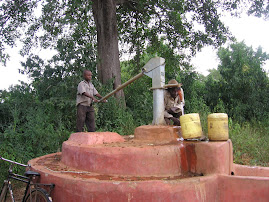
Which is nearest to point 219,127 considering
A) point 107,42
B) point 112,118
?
point 112,118

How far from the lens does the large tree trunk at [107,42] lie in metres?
8.45

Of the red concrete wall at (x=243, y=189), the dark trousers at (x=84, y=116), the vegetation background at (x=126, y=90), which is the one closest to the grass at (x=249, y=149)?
the vegetation background at (x=126, y=90)

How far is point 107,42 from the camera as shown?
859 cm

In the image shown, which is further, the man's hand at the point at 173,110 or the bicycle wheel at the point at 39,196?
the man's hand at the point at 173,110

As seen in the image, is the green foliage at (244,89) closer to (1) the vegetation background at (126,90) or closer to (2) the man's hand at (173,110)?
(1) the vegetation background at (126,90)

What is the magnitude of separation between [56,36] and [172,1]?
3.74 meters

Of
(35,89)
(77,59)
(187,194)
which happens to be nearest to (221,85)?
(77,59)

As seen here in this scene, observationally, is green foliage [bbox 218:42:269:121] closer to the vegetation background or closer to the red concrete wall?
the vegetation background

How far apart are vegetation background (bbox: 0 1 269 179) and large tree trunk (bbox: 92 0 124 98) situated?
308 millimetres

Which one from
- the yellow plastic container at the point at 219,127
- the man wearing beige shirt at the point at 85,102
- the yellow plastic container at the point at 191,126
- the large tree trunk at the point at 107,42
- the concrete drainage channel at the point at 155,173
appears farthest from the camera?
the large tree trunk at the point at 107,42

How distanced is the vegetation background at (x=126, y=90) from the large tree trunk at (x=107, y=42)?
31 cm

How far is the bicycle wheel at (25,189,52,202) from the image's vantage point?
122 inches

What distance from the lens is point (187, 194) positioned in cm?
288

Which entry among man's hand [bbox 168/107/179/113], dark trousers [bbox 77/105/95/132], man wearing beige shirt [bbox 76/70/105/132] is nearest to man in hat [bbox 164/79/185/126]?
man's hand [bbox 168/107/179/113]
